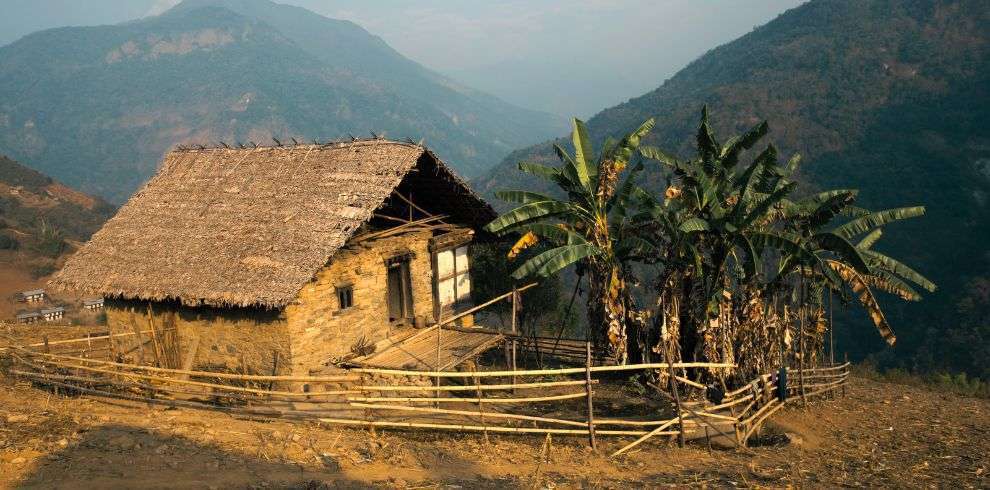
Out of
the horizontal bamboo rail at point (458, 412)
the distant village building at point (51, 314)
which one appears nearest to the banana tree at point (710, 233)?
the horizontal bamboo rail at point (458, 412)

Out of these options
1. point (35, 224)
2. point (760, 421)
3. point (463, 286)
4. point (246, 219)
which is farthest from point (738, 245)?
point (35, 224)

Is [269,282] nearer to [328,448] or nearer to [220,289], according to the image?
[220,289]

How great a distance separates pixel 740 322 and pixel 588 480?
4.81 metres

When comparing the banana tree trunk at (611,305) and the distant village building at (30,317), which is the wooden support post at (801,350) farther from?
the distant village building at (30,317)

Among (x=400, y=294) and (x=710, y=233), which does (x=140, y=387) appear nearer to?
(x=400, y=294)

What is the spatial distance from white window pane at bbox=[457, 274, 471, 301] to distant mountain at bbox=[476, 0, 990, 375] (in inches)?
863

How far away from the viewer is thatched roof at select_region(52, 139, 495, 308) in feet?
37.3

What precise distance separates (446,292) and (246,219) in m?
4.85

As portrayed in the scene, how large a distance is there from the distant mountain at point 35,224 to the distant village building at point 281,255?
1644 centimetres

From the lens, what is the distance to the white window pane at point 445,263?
15246mm

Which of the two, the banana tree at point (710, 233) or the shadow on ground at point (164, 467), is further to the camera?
the banana tree at point (710, 233)

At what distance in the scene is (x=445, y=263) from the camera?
15430mm

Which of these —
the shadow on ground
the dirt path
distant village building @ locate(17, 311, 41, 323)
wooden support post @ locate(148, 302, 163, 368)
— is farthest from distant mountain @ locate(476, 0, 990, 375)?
distant village building @ locate(17, 311, 41, 323)

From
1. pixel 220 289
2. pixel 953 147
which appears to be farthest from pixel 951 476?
pixel 953 147
